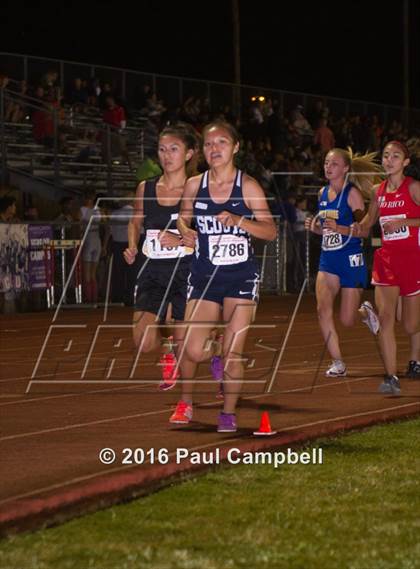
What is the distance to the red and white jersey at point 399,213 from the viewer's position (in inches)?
526

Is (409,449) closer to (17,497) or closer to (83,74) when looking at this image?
(17,497)

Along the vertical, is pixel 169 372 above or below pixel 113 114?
below

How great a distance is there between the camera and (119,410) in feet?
38.1

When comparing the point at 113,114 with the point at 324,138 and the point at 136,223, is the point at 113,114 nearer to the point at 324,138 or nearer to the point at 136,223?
the point at 324,138

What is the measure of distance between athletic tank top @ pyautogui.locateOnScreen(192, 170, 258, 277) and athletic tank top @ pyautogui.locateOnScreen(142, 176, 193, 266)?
1.71 metres

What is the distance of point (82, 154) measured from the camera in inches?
1222

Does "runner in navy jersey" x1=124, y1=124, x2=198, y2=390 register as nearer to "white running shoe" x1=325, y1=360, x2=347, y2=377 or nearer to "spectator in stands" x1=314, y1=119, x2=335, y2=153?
"white running shoe" x1=325, y1=360, x2=347, y2=377

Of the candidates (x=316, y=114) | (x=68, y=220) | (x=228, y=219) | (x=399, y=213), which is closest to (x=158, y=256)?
(x=399, y=213)

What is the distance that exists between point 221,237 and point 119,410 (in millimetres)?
2187

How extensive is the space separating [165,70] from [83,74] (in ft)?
162

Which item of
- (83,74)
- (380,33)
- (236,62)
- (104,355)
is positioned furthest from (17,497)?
(380,33)

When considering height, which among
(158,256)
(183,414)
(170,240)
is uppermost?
(170,240)

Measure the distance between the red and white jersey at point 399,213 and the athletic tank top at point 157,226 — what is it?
7.27ft

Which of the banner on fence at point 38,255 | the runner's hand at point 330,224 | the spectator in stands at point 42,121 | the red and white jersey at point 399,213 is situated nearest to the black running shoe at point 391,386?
the red and white jersey at point 399,213
